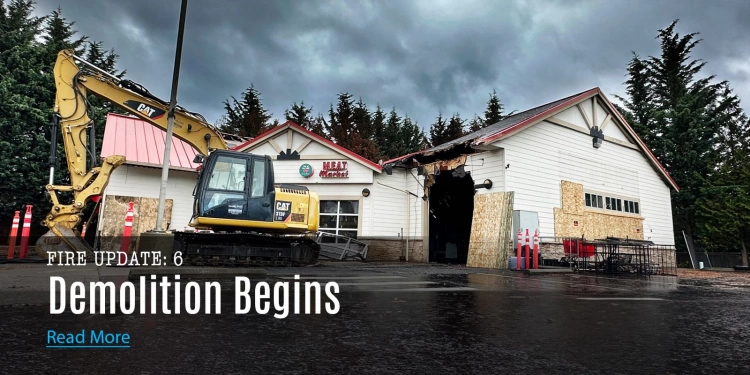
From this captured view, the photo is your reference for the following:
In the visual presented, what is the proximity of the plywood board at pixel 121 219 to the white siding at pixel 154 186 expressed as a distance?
0.22m

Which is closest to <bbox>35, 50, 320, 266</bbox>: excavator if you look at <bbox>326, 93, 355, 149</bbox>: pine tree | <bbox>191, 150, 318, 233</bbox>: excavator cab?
<bbox>191, 150, 318, 233</bbox>: excavator cab

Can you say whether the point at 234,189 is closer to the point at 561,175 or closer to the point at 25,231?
the point at 25,231

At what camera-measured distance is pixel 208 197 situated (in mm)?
11672

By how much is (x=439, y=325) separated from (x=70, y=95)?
14.9 m

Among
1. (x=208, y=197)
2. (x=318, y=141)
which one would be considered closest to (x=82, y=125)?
(x=208, y=197)

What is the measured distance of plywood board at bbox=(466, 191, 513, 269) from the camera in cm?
1511

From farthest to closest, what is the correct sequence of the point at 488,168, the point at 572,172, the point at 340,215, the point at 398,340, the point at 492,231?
the point at 340,215, the point at 572,172, the point at 488,168, the point at 492,231, the point at 398,340

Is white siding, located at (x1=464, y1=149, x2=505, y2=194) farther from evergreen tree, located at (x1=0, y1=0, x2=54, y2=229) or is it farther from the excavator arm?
evergreen tree, located at (x1=0, y1=0, x2=54, y2=229)

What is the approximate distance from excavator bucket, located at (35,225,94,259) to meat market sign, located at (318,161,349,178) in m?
9.46

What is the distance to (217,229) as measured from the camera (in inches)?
479

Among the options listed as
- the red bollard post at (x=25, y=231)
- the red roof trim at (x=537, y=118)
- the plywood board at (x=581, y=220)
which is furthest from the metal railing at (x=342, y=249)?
the red bollard post at (x=25, y=231)

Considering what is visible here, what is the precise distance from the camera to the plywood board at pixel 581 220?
17500 millimetres

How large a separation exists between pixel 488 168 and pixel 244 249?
9.39 meters
